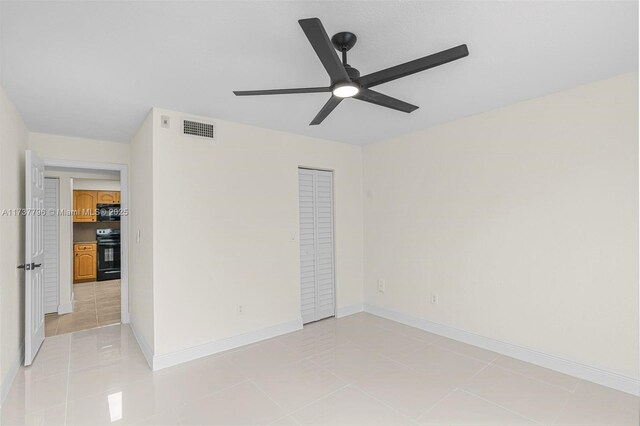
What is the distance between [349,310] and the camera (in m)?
4.50

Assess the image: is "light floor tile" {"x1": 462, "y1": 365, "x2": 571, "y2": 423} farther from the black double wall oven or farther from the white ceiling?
the black double wall oven

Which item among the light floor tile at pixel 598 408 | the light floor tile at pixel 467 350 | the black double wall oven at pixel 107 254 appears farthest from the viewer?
the black double wall oven at pixel 107 254

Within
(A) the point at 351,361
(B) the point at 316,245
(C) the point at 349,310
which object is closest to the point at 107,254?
(B) the point at 316,245

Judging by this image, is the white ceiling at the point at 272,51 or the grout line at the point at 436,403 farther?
the grout line at the point at 436,403

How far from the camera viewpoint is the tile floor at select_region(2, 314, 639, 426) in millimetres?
2176

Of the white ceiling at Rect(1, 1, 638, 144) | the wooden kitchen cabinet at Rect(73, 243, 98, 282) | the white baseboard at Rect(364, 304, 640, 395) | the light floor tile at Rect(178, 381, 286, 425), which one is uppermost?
the white ceiling at Rect(1, 1, 638, 144)

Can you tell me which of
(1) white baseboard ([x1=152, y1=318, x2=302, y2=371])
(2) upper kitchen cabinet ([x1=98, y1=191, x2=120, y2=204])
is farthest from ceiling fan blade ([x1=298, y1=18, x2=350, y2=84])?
Answer: (2) upper kitchen cabinet ([x1=98, y1=191, x2=120, y2=204])

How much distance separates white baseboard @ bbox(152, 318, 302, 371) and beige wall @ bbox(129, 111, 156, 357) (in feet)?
0.54

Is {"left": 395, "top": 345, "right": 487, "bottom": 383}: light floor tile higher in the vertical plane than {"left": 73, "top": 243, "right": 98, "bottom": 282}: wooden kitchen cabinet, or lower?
lower

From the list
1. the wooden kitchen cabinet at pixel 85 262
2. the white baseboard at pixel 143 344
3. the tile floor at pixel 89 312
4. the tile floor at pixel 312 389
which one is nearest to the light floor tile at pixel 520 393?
the tile floor at pixel 312 389

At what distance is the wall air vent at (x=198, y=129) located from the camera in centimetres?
312

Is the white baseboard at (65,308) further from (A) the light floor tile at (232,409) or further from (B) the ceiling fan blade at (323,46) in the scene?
(B) the ceiling fan blade at (323,46)

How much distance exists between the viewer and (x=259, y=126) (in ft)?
11.9

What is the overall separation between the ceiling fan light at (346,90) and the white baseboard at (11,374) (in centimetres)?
317
